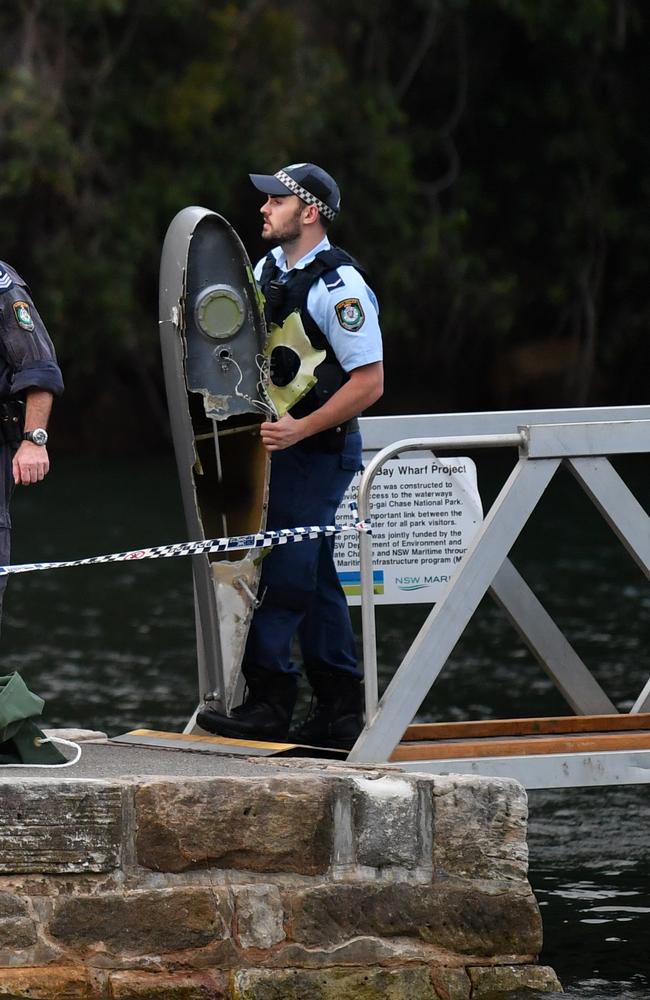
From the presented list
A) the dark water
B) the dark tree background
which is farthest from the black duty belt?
the dark tree background

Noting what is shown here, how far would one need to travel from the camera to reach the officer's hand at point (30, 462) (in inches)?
218

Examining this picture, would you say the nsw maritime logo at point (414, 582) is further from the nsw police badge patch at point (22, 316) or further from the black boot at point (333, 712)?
the nsw police badge patch at point (22, 316)

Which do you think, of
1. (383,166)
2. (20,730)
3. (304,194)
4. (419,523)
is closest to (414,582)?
(419,523)

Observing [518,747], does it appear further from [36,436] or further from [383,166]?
[383,166]

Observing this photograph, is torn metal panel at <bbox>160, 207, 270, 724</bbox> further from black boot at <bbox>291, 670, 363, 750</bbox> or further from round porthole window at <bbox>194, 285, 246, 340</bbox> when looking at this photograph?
black boot at <bbox>291, 670, 363, 750</bbox>

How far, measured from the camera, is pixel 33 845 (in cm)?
500

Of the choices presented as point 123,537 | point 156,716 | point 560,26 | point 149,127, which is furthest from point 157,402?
point 156,716

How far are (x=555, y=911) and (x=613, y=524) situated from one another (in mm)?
1377

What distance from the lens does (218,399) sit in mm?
6039

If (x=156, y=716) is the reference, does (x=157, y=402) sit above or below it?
below

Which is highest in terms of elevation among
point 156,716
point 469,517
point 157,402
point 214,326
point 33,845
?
point 214,326

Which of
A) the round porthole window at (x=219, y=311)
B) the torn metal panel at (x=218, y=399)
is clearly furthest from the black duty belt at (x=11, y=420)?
the round porthole window at (x=219, y=311)

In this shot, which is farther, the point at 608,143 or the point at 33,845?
the point at 608,143

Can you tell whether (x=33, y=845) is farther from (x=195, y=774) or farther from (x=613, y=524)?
(x=613, y=524)
